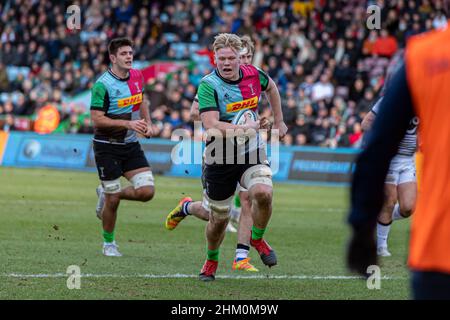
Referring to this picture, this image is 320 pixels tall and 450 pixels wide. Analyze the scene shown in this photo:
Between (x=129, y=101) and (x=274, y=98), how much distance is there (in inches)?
77.1

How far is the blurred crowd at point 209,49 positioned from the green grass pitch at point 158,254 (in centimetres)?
765

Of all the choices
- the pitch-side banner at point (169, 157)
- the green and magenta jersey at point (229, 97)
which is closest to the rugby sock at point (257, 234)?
the green and magenta jersey at point (229, 97)

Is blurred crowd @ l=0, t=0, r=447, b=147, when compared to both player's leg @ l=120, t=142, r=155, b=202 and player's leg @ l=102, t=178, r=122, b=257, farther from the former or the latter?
player's leg @ l=102, t=178, r=122, b=257

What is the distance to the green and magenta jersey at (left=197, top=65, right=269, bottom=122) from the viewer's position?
906 cm

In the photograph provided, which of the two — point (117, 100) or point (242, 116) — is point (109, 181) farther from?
point (242, 116)

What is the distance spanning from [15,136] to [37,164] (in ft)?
4.01

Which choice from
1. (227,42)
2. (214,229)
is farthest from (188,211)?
(227,42)

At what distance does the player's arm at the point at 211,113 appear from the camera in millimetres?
8896

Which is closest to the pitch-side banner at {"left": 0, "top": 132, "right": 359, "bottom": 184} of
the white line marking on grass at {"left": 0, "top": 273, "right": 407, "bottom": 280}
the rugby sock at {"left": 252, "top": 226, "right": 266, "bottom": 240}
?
the rugby sock at {"left": 252, "top": 226, "right": 266, "bottom": 240}

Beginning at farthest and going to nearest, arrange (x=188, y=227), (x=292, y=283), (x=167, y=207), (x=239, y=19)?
(x=239, y=19) → (x=167, y=207) → (x=188, y=227) → (x=292, y=283)

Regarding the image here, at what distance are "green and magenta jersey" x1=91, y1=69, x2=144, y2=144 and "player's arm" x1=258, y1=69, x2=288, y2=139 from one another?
186 centimetres
